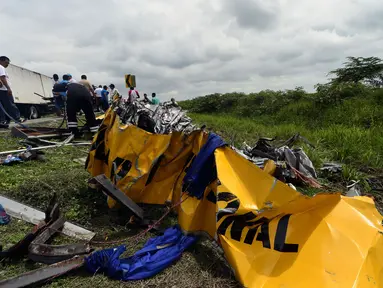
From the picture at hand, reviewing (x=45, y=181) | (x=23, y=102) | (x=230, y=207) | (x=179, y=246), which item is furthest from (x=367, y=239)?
(x=23, y=102)

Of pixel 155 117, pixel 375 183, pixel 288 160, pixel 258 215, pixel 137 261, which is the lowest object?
pixel 375 183

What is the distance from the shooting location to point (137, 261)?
211cm

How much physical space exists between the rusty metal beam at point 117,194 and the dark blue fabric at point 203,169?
54 centimetres

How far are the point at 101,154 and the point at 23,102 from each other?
40.7ft

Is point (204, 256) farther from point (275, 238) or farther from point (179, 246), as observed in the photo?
point (275, 238)

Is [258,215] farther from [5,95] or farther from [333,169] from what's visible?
[5,95]

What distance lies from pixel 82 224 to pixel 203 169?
1.34 meters

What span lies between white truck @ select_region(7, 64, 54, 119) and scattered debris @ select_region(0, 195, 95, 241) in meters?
12.0

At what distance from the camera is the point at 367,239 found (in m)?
1.89

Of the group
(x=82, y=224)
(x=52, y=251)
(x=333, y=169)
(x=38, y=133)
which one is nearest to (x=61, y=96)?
(x=38, y=133)

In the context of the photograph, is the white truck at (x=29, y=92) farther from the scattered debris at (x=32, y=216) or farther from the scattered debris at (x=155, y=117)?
the scattered debris at (x=32, y=216)

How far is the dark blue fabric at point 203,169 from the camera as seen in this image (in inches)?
97.1

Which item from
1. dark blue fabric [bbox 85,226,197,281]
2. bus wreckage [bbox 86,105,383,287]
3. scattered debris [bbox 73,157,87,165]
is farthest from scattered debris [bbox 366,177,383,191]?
scattered debris [bbox 73,157,87,165]

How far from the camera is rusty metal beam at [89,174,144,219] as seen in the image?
2.70 m
